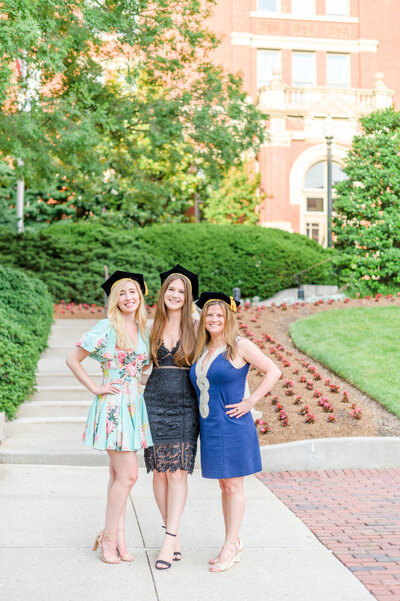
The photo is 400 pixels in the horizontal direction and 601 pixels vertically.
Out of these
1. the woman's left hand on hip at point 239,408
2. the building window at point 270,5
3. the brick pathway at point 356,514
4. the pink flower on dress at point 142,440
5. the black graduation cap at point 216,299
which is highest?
the building window at point 270,5

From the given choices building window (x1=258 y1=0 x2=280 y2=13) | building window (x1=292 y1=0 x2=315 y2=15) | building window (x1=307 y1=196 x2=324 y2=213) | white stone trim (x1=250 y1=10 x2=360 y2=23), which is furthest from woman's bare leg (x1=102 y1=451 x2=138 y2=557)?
building window (x1=292 y1=0 x2=315 y2=15)

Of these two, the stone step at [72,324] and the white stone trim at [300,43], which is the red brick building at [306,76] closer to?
the white stone trim at [300,43]

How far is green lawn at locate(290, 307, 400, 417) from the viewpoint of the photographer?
8938mm

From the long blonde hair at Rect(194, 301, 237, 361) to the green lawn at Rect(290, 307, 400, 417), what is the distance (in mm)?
4315

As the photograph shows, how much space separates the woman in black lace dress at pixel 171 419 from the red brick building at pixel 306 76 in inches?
951

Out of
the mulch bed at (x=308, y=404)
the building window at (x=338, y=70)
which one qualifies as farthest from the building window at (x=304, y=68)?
the mulch bed at (x=308, y=404)

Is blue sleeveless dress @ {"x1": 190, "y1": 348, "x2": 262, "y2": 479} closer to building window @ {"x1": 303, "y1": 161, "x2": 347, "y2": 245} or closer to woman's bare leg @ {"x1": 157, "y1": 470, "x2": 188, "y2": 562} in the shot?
woman's bare leg @ {"x1": 157, "y1": 470, "x2": 188, "y2": 562}

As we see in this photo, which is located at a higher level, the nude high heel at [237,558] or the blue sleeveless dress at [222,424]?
the blue sleeveless dress at [222,424]

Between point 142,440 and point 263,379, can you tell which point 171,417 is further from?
point 263,379

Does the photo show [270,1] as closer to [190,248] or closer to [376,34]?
[376,34]

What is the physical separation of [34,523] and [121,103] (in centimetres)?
971

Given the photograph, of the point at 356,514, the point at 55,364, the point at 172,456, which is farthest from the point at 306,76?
the point at 172,456

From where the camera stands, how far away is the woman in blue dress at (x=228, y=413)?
13.6ft

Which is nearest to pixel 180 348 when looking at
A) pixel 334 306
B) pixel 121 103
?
pixel 121 103
